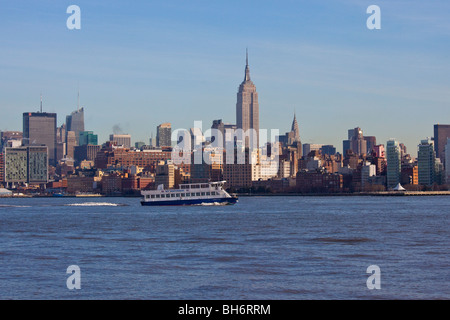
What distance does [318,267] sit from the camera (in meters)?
28.2

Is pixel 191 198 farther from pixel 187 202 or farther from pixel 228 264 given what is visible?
pixel 228 264

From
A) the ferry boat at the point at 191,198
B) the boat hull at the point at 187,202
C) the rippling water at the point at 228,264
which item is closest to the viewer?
the rippling water at the point at 228,264

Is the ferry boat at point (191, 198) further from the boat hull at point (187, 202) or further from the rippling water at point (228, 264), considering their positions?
the rippling water at point (228, 264)

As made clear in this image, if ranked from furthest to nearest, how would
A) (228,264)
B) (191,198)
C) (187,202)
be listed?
(187,202) → (191,198) → (228,264)

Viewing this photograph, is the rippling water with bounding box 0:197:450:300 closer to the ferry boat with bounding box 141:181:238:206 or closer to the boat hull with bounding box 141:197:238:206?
the boat hull with bounding box 141:197:238:206

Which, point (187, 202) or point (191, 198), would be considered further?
point (187, 202)

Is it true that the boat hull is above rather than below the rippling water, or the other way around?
below

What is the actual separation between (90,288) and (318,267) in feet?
30.3

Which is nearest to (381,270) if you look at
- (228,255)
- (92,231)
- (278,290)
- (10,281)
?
(278,290)

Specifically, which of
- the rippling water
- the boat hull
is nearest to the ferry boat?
the boat hull

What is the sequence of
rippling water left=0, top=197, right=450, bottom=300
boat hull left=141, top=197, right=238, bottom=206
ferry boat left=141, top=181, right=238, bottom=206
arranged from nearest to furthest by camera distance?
rippling water left=0, top=197, right=450, bottom=300 < boat hull left=141, top=197, right=238, bottom=206 < ferry boat left=141, top=181, right=238, bottom=206

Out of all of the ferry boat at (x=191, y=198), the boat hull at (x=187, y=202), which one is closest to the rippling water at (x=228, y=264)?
the boat hull at (x=187, y=202)

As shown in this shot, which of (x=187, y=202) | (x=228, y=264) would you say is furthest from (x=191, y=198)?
(x=228, y=264)

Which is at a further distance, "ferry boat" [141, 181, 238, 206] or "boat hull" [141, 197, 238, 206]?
"ferry boat" [141, 181, 238, 206]
